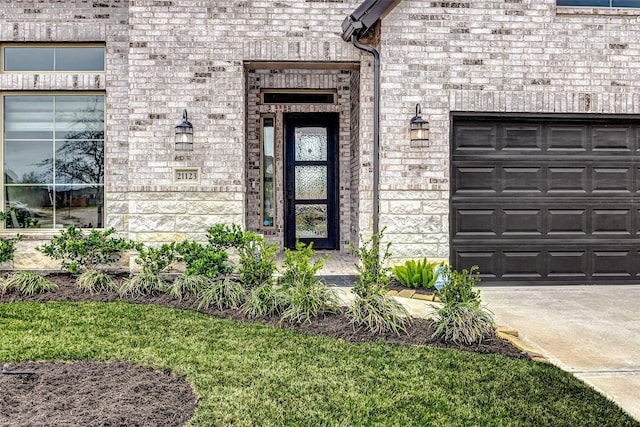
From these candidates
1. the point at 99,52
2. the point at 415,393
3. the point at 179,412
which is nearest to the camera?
the point at 179,412

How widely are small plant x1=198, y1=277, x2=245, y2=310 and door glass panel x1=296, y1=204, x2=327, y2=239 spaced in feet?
15.0

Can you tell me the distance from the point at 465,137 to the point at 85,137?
5.34 meters

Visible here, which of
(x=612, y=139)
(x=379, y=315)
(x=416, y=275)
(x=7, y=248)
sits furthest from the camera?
(x=612, y=139)

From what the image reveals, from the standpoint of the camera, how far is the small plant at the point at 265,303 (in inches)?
195

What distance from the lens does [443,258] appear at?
22.9 ft

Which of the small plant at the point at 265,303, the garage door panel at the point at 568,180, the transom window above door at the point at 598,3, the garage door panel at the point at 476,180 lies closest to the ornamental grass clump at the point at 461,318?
the small plant at the point at 265,303

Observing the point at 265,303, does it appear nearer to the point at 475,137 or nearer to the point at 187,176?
the point at 187,176

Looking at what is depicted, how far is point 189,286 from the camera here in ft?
18.7

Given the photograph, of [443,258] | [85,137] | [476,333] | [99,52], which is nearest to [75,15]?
[99,52]

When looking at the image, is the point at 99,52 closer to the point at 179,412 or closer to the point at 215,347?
the point at 215,347

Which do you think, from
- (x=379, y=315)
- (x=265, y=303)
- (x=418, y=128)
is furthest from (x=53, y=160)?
(x=379, y=315)

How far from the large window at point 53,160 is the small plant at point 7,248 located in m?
0.57

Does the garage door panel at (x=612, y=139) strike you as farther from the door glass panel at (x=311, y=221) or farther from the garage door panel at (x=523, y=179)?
the door glass panel at (x=311, y=221)

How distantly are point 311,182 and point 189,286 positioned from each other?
4.71 meters
